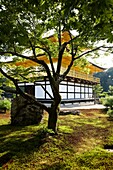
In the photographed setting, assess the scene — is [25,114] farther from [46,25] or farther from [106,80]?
[106,80]

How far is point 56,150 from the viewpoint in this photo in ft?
23.1

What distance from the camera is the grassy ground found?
585cm

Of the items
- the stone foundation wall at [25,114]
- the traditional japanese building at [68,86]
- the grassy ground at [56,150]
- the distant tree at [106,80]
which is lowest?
the grassy ground at [56,150]

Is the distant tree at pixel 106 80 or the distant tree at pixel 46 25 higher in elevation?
the distant tree at pixel 106 80

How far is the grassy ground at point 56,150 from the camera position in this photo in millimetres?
5848

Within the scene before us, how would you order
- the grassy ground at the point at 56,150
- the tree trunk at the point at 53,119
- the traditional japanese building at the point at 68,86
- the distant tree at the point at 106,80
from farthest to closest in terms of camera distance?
the distant tree at the point at 106,80 < the traditional japanese building at the point at 68,86 < the tree trunk at the point at 53,119 < the grassy ground at the point at 56,150

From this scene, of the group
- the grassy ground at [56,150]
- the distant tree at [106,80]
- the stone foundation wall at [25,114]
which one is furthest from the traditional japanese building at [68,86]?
the distant tree at [106,80]

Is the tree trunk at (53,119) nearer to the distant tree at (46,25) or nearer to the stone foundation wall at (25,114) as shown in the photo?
the distant tree at (46,25)

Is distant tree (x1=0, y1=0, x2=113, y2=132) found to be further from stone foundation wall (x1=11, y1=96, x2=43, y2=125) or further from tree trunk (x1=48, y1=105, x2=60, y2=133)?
stone foundation wall (x1=11, y1=96, x2=43, y2=125)

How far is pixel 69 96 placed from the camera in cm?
2566

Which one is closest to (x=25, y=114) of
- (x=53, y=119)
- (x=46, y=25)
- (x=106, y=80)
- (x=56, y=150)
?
(x=53, y=119)

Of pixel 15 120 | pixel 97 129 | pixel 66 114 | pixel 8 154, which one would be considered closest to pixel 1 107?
pixel 66 114

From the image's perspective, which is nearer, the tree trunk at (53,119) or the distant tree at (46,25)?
the distant tree at (46,25)

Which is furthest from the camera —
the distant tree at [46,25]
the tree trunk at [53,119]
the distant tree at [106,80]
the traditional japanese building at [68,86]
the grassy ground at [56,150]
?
the distant tree at [106,80]
